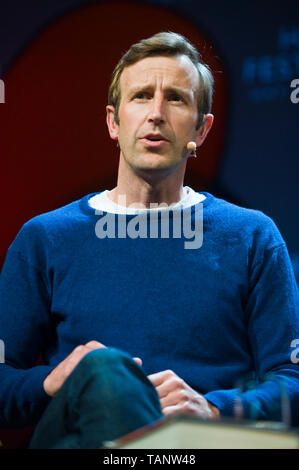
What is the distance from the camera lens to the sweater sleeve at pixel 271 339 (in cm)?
175

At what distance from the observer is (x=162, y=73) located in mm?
2049

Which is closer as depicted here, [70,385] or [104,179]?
[70,385]

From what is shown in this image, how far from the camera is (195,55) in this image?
2.16m

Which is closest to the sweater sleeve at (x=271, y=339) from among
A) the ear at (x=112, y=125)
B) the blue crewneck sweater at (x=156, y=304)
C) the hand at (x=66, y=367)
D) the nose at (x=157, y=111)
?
the blue crewneck sweater at (x=156, y=304)

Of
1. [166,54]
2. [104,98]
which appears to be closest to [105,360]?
[166,54]

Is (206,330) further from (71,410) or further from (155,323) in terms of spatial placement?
(71,410)

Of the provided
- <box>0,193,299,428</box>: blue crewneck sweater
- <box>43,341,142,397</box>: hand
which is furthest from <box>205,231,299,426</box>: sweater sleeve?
<box>43,341,142,397</box>: hand

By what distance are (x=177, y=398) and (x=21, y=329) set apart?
1.64 ft

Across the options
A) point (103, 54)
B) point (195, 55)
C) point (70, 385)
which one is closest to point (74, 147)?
point (103, 54)

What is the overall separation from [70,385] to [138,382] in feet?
0.45

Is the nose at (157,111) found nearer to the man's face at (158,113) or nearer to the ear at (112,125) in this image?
the man's face at (158,113)

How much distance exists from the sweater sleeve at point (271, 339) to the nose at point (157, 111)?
1.38 ft
